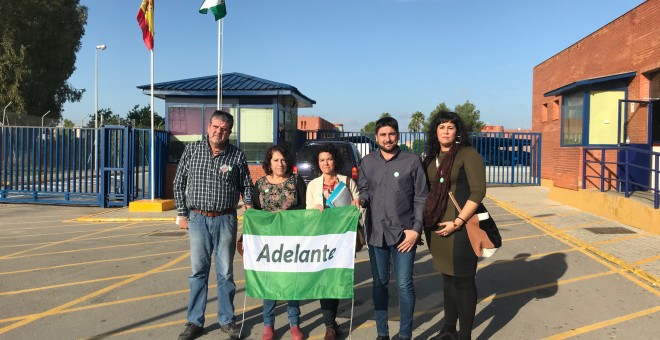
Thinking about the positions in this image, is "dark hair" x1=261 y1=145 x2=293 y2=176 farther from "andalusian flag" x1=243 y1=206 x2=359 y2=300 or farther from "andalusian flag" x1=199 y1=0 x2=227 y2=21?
"andalusian flag" x1=199 y1=0 x2=227 y2=21

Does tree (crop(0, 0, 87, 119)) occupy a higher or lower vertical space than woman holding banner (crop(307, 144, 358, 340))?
higher

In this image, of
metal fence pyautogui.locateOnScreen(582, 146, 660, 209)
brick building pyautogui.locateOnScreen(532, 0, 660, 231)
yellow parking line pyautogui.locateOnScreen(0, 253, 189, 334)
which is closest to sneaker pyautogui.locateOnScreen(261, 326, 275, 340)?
yellow parking line pyautogui.locateOnScreen(0, 253, 189, 334)

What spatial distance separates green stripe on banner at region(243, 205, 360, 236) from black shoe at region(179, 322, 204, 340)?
96 cm

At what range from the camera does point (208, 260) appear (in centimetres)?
408

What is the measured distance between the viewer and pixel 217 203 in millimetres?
3990

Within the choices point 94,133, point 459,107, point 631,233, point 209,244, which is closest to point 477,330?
point 209,244

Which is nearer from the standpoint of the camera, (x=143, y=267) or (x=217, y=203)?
(x=217, y=203)

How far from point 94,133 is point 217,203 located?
11.0 m

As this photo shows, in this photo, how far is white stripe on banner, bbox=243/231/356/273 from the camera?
3811mm

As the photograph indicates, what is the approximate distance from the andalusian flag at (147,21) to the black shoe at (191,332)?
34.4ft

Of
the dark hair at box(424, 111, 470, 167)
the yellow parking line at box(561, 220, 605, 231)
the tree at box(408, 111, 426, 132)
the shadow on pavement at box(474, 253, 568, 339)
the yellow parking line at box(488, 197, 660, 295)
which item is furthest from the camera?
the tree at box(408, 111, 426, 132)

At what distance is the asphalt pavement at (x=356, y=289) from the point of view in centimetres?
429

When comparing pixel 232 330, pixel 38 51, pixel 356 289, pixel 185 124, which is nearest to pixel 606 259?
pixel 356 289

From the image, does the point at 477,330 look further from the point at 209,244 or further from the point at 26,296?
the point at 26,296
